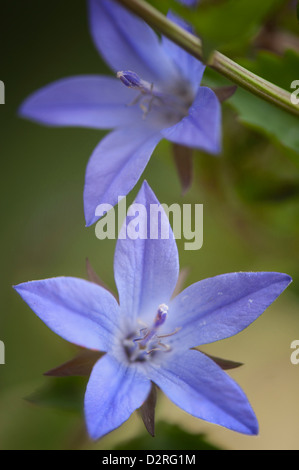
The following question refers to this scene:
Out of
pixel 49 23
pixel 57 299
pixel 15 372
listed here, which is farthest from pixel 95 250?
pixel 57 299

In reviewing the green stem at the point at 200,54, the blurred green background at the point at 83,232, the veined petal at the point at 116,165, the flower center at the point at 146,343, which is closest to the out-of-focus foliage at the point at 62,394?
Answer: the blurred green background at the point at 83,232

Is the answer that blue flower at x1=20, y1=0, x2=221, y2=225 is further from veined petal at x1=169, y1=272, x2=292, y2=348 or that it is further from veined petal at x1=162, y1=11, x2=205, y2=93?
veined petal at x1=169, y1=272, x2=292, y2=348

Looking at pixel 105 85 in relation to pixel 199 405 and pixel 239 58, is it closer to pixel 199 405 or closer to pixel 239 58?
pixel 239 58

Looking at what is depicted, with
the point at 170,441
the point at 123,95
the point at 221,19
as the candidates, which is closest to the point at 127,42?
the point at 123,95

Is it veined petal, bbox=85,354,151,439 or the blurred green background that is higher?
the blurred green background
